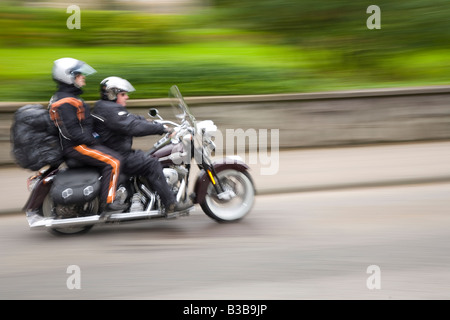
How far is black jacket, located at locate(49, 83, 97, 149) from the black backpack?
0.34 ft

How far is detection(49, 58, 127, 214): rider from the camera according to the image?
256 inches

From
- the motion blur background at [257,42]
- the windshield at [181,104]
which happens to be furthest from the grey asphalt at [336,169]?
the windshield at [181,104]

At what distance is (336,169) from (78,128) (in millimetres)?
4605

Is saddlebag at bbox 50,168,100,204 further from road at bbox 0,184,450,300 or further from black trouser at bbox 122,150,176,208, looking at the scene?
road at bbox 0,184,450,300

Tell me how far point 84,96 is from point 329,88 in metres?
4.27

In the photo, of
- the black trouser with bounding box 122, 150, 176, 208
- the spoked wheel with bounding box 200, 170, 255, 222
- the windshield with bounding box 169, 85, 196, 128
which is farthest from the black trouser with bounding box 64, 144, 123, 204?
the spoked wheel with bounding box 200, 170, 255, 222

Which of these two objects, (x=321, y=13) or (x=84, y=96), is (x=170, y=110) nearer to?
(x=84, y=96)

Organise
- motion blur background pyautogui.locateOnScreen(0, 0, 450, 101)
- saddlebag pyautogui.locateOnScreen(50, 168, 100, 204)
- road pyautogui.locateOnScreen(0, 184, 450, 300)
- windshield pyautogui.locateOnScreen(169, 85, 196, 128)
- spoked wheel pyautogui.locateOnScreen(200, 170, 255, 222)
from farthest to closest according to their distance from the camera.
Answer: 1. motion blur background pyautogui.locateOnScreen(0, 0, 450, 101)
2. spoked wheel pyautogui.locateOnScreen(200, 170, 255, 222)
3. windshield pyautogui.locateOnScreen(169, 85, 196, 128)
4. saddlebag pyautogui.locateOnScreen(50, 168, 100, 204)
5. road pyautogui.locateOnScreen(0, 184, 450, 300)

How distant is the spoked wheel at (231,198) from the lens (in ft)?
23.6

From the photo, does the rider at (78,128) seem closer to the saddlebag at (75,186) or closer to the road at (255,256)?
the saddlebag at (75,186)

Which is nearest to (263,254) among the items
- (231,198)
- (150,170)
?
(231,198)

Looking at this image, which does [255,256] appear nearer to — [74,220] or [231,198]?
[231,198]

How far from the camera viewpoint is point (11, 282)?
5.46m

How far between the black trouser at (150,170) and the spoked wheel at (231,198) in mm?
499
